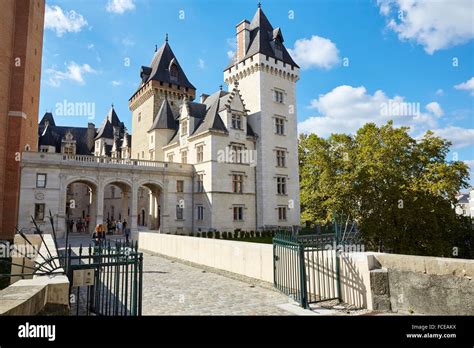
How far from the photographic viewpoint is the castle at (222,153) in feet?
103

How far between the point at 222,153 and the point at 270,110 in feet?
Result: 26.8

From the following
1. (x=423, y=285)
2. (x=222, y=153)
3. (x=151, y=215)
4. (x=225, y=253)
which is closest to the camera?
(x=423, y=285)

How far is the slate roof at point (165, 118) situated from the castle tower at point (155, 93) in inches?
39.6

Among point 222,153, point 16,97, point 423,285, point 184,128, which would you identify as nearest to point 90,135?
point 184,128

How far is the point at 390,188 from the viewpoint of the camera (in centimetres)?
1783

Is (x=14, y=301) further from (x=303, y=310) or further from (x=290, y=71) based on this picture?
(x=290, y=71)

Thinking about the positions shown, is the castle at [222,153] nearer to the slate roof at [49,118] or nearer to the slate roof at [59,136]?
the slate roof at [59,136]

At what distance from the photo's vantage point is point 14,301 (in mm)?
3703

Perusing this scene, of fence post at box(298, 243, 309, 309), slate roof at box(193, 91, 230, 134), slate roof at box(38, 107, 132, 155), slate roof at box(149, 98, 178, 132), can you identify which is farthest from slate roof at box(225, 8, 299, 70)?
fence post at box(298, 243, 309, 309)

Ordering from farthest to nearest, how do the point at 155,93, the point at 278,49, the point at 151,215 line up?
the point at 155,93 < the point at 278,49 < the point at 151,215

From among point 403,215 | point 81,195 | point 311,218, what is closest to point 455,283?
point 403,215

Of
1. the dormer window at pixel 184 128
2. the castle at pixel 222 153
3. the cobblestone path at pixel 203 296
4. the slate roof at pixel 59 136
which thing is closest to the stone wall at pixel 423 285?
the cobblestone path at pixel 203 296

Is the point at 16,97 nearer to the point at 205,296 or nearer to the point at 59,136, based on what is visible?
the point at 205,296
